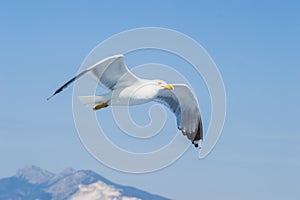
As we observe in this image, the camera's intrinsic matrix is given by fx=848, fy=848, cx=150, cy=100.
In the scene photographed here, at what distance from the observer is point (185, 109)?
19.4 m

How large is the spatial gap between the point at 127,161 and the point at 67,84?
259 cm

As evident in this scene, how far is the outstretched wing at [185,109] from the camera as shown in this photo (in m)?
19.0

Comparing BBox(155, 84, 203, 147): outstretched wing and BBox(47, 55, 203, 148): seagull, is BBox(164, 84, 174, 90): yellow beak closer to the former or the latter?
BBox(47, 55, 203, 148): seagull

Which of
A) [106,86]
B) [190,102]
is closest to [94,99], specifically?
[106,86]

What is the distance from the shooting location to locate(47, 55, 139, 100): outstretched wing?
16866 mm

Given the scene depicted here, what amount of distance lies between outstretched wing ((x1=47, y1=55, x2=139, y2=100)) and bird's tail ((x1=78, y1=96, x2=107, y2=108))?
1.54 feet

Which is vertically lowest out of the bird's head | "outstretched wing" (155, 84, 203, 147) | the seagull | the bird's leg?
the bird's leg

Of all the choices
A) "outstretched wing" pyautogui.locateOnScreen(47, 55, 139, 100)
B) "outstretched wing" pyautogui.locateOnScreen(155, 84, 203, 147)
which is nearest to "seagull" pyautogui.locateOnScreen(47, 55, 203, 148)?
"outstretched wing" pyautogui.locateOnScreen(47, 55, 139, 100)

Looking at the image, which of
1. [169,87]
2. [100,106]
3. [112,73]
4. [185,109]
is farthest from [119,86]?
[185,109]

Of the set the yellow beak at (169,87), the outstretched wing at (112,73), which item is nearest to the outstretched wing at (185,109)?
the yellow beak at (169,87)

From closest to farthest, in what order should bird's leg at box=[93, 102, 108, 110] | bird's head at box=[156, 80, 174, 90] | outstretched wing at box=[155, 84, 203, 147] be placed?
bird's leg at box=[93, 102, 108, 110] < bird's head at box=[156, 80, 174, 90] < outstretched wing at box=[155, 84, 203, 147]

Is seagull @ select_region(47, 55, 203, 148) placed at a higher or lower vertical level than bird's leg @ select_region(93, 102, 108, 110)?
higher

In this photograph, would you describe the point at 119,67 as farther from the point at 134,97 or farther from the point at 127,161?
the point at 127,161

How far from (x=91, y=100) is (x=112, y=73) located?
79cm
